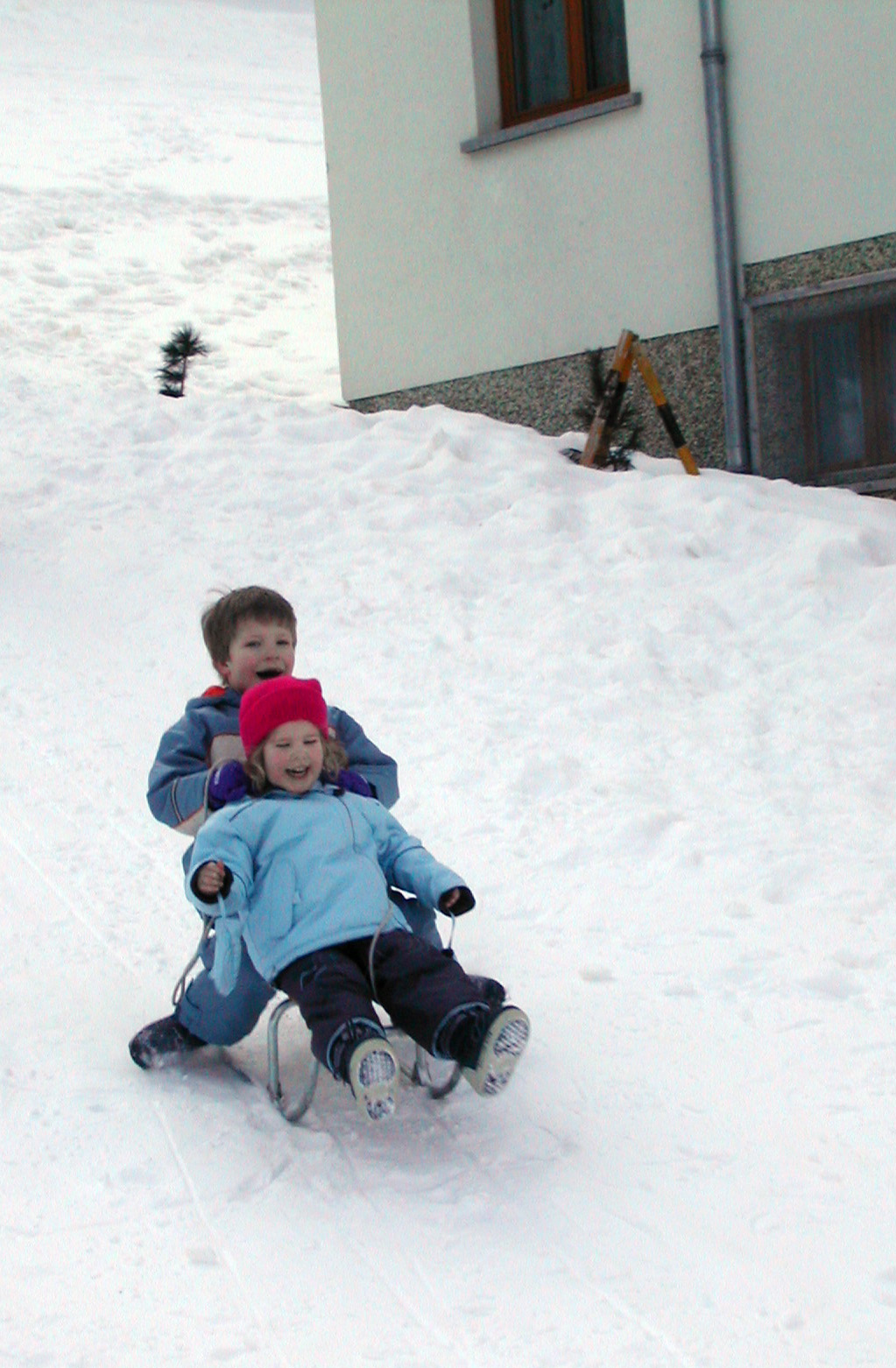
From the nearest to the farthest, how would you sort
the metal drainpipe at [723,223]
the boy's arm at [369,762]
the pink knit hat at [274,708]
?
1. the pink knit hat at [274,708]
2. the boy's arm at [369,762]
3. the metal drainpipe at [723,223]

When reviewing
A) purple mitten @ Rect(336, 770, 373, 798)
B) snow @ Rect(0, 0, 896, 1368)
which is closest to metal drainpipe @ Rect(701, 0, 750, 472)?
snow @ Rect(0, 0, 896, 1368)

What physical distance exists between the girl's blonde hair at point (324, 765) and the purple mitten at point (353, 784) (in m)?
0.02

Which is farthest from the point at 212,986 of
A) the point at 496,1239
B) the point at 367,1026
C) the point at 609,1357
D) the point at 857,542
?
the point at 857,542

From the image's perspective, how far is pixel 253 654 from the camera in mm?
3820

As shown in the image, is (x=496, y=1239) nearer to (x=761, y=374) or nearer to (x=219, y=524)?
(x=219, y=524)

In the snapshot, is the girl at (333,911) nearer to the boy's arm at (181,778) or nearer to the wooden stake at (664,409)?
the boy's arm at (181,778)

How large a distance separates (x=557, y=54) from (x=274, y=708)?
313 inches

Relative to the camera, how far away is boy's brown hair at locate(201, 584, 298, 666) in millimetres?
3832

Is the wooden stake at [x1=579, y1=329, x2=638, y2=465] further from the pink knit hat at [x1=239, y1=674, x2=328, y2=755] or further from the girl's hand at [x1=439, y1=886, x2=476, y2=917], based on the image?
the girl's hand at [x1=439, y1=886, x2=476, y2=917]

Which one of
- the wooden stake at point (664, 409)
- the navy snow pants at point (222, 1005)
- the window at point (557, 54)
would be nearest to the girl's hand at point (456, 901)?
the navy snow pants at point (222, 1005)

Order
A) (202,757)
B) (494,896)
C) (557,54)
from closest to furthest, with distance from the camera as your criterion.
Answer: (202,757) → (494,896) → (557,54)

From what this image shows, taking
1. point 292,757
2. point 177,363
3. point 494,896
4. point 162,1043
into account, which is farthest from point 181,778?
point 177,363

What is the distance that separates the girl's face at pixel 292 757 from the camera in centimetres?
343

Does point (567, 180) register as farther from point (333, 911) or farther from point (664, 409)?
point (333, 911)
